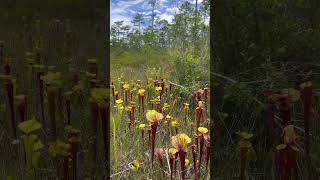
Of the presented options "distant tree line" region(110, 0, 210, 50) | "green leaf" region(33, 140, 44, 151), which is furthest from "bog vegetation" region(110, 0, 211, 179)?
"green leaf" region(33, 140, 44, 151)

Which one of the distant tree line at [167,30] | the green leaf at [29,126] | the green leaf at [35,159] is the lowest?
the green leaf at [35,159]

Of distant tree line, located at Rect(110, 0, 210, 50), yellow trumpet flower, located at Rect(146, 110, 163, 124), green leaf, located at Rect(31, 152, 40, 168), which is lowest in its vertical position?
green leaf, located at Rect(31, 152, 40, 168)

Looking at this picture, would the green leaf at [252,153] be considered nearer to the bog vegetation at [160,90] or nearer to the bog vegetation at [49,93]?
the bog vegetation at [160,90]

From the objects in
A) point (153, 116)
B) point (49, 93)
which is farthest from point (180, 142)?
point (49, 93)

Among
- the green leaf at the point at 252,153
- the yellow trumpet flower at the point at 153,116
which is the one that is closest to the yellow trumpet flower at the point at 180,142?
the yellow trumpet flower at the point at 153,116

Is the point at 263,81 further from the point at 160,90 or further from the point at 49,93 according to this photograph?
the point at 49,93

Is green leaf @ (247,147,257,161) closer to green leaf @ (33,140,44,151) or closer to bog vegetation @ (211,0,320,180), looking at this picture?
bog vegetation @ (211,0,320,180)

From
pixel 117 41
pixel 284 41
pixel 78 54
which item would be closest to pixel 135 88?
pixel 117 41

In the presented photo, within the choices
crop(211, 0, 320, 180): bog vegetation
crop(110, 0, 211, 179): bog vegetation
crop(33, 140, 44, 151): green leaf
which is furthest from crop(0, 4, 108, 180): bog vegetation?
crop(211, 0, 320, 180): bog vegetation

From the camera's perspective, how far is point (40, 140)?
3.82 ft

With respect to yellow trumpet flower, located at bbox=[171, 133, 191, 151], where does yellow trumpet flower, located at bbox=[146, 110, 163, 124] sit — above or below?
above

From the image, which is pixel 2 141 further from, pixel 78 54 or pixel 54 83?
pixel 78 54

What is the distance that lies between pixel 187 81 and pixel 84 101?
0.42 meters

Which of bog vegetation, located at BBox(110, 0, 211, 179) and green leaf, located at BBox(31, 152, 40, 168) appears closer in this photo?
green leaf, located at BBox(31, 152, 40, 168)
